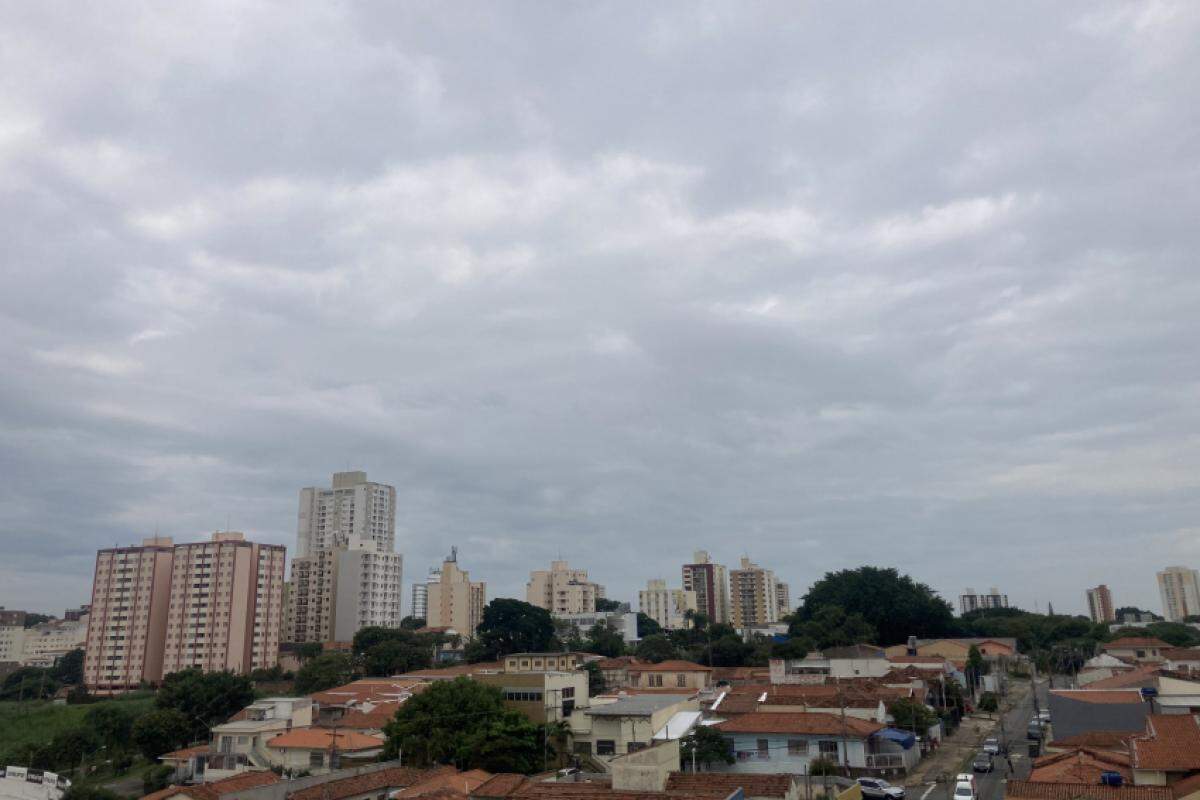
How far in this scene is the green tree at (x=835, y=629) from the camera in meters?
79.1

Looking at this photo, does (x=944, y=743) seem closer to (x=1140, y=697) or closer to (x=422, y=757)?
(x=1140, y=697)

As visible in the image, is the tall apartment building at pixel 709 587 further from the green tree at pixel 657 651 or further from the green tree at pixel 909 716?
the green tree at pixel 909 716

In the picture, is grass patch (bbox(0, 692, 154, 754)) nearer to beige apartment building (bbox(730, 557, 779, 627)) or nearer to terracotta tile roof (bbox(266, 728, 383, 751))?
terracotta tile roof (bbox(266, 728, 383, 751))

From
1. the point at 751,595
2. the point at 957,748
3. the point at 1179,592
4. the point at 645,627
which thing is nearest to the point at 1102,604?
the point at 1179,592

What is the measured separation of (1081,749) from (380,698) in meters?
40.4

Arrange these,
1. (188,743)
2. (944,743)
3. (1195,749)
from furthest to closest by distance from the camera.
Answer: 1. (188,743)
2. (944,743)
3. (1195,749)

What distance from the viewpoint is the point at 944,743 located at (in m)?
46.1

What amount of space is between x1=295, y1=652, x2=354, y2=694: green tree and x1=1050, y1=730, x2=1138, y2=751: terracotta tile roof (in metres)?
57.6

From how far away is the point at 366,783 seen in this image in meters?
34.0

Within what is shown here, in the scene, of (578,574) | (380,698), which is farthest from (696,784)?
(578,574)

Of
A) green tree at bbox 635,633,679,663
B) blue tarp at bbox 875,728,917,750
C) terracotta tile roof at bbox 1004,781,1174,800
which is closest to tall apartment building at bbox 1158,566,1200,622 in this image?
green tree at bbox 635,633,679,663

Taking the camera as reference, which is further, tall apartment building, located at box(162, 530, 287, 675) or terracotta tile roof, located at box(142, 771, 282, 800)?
tall apartment building, located at box(162, 530, 287, 675)

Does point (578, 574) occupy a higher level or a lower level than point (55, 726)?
higher

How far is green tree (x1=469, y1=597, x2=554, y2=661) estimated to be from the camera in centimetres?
8912
